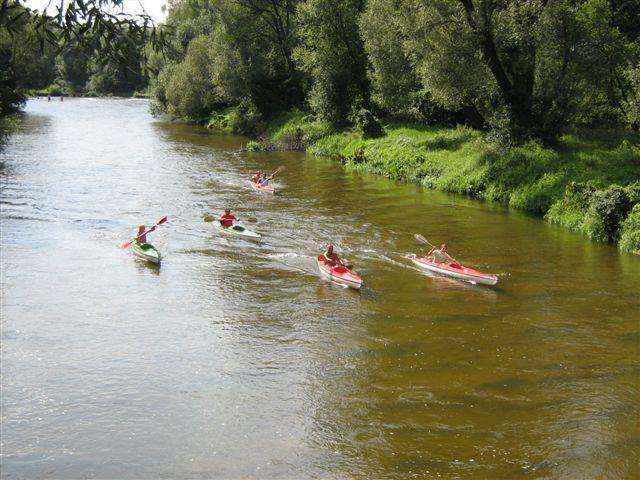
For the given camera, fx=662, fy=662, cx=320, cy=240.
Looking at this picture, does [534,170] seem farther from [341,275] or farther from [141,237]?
[141,237]

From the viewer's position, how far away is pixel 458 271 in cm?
1783

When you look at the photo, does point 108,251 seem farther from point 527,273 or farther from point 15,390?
point 527,273

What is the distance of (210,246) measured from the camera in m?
21.2

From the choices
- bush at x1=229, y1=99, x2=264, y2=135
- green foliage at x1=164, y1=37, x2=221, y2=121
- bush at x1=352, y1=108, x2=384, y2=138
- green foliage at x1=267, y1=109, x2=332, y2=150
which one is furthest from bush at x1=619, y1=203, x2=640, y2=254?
green foliage at x1=164, y1=37, x2=221, y2=121

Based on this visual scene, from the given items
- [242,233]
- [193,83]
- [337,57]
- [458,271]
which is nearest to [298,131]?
[337,57]

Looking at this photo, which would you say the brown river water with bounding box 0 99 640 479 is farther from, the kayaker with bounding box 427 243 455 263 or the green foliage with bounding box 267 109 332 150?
the green foliage with bounding box 267 109 332 150

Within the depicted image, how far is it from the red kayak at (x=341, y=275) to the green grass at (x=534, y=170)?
9073 mm

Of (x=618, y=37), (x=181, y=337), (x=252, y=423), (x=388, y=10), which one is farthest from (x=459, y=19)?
(x=252, y=423)

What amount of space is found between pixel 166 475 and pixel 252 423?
180cm

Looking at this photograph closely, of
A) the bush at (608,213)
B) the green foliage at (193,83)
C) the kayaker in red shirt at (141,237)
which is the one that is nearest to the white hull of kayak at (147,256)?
the kayaker in red shirt at (141,237)

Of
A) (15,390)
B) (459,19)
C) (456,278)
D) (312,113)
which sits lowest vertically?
(15,390)

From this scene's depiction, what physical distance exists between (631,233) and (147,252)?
48.1 feet

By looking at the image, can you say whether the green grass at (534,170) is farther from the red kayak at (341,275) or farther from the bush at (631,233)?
the red kayak at (341,275)

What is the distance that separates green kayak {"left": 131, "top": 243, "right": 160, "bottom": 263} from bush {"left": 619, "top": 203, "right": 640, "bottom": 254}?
558 inches
